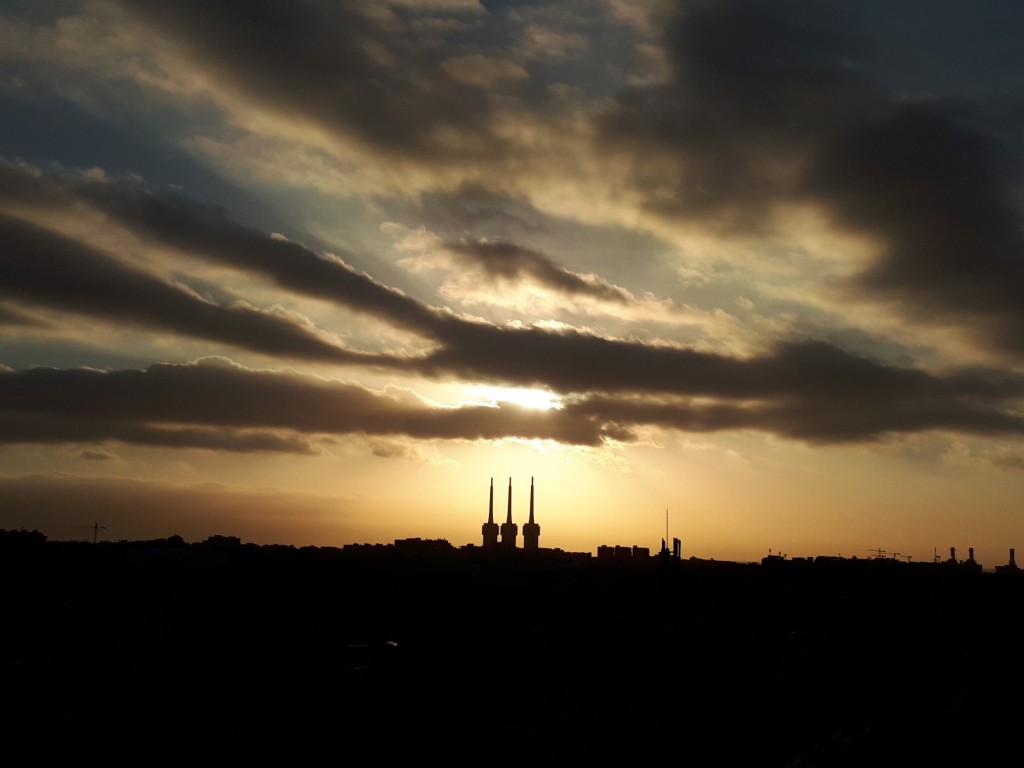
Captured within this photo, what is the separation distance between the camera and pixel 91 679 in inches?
1604

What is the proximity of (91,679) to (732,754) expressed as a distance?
31.9m

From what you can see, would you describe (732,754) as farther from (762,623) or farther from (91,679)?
(762,623)

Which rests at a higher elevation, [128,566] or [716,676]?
[128,566]

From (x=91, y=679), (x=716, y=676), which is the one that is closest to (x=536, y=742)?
(x=716, y=676)

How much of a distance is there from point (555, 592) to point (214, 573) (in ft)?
181

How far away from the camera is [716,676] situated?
149 feet

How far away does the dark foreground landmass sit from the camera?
93.1 ft

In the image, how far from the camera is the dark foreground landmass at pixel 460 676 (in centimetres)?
2838

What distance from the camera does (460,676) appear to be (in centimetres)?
4419

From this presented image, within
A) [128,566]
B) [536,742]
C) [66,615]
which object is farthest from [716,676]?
[66,615]

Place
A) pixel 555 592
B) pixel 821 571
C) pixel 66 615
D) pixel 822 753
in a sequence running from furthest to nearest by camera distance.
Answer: pixel 821 571 → pixel 555 592 → pixel 66 615 → pixel 822 753

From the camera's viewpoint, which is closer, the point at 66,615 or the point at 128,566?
the point at 128,566

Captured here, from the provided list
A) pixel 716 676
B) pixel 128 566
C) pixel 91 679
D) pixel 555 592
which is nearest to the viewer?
pixel 91 679

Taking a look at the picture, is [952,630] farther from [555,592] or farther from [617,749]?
[617,749]
